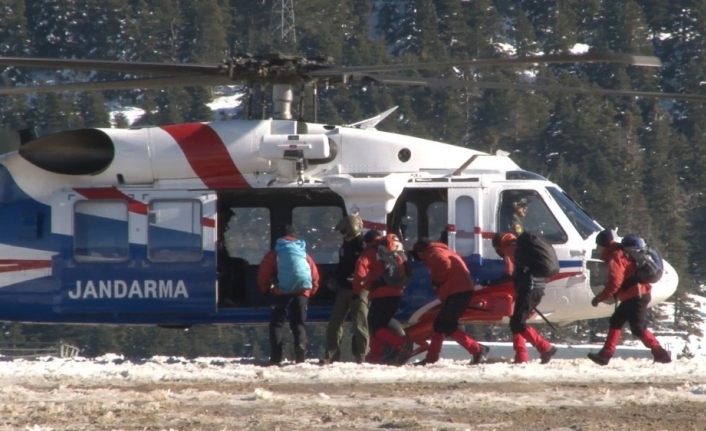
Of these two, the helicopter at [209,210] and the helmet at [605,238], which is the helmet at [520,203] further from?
the helmet at [605,238]

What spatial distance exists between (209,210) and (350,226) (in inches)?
63.7

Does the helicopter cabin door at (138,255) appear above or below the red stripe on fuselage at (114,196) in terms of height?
below

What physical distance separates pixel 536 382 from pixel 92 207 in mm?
5456

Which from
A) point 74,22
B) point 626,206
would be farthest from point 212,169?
point 74,22

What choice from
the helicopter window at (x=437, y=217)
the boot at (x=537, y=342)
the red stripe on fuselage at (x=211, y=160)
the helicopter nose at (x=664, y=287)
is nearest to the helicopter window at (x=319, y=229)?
the red stripe on fuselage at (x=211, y=160)

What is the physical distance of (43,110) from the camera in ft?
168

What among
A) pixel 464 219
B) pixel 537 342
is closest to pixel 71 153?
pixel 464 219

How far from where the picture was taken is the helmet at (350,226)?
45.4ft

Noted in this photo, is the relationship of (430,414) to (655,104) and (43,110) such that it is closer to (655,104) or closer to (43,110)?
(43,110)

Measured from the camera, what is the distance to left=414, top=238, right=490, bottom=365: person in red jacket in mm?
13430

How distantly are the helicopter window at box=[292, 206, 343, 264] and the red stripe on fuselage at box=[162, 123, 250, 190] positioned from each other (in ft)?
2.72

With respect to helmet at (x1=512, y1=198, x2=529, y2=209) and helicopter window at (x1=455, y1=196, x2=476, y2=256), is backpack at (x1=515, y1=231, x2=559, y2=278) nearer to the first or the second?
helicopter window at (x1=455, y1=196, x2=476, y2=256)

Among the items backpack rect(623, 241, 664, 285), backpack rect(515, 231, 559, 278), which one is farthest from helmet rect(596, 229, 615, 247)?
backpack rect(515, 231, 559, 278)

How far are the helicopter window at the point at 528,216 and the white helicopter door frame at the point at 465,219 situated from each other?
0.25 meters
